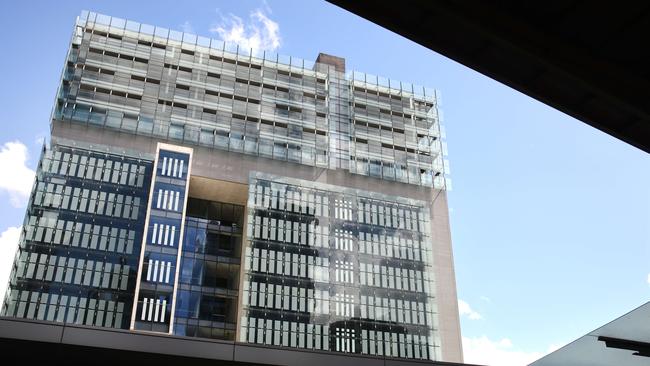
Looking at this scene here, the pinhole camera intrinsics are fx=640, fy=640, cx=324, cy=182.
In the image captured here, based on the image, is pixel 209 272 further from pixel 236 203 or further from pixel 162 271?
pixel 236 203

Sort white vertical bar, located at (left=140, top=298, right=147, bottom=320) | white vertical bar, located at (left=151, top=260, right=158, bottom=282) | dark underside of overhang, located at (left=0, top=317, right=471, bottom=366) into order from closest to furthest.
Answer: dark underside of overhang, located at (left=0, top=317, right=471, bottom=366), white vertical bar, located at (left=140, top=298, right=147, bottom=320), white vertical bar, located at (left=151, top=260, right=158, bottom=282)

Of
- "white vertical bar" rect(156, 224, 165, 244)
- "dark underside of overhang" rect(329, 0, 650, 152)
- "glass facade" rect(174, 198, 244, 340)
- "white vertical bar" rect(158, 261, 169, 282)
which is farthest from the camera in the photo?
"glass facade" rect(174, 198, 244, 340)

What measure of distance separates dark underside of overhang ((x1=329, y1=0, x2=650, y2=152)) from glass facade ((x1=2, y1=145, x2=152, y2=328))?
190ft

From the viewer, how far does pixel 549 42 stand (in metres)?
8.09

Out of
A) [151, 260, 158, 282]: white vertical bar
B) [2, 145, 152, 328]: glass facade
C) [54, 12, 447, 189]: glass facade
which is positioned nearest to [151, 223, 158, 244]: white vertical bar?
[2, 145, 152, 328]: glass facade

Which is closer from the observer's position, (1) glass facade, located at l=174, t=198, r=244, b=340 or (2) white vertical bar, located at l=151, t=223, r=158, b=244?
(2) white vertical bar, located at l=151, t=223, r=158, b=244

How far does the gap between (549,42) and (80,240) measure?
64673mm

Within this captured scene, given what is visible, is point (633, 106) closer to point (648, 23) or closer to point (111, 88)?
point (648, 23)

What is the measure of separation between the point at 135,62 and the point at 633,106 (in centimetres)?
8160

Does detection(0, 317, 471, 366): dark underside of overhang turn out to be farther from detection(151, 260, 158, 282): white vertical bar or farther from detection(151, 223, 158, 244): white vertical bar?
detection(151, 223, 158, 244): white vertical bar

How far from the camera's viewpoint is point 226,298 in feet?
241

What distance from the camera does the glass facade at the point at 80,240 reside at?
6225 centimetres

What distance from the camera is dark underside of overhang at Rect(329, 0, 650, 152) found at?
25.2 feet

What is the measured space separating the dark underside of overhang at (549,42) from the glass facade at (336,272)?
197 feet
